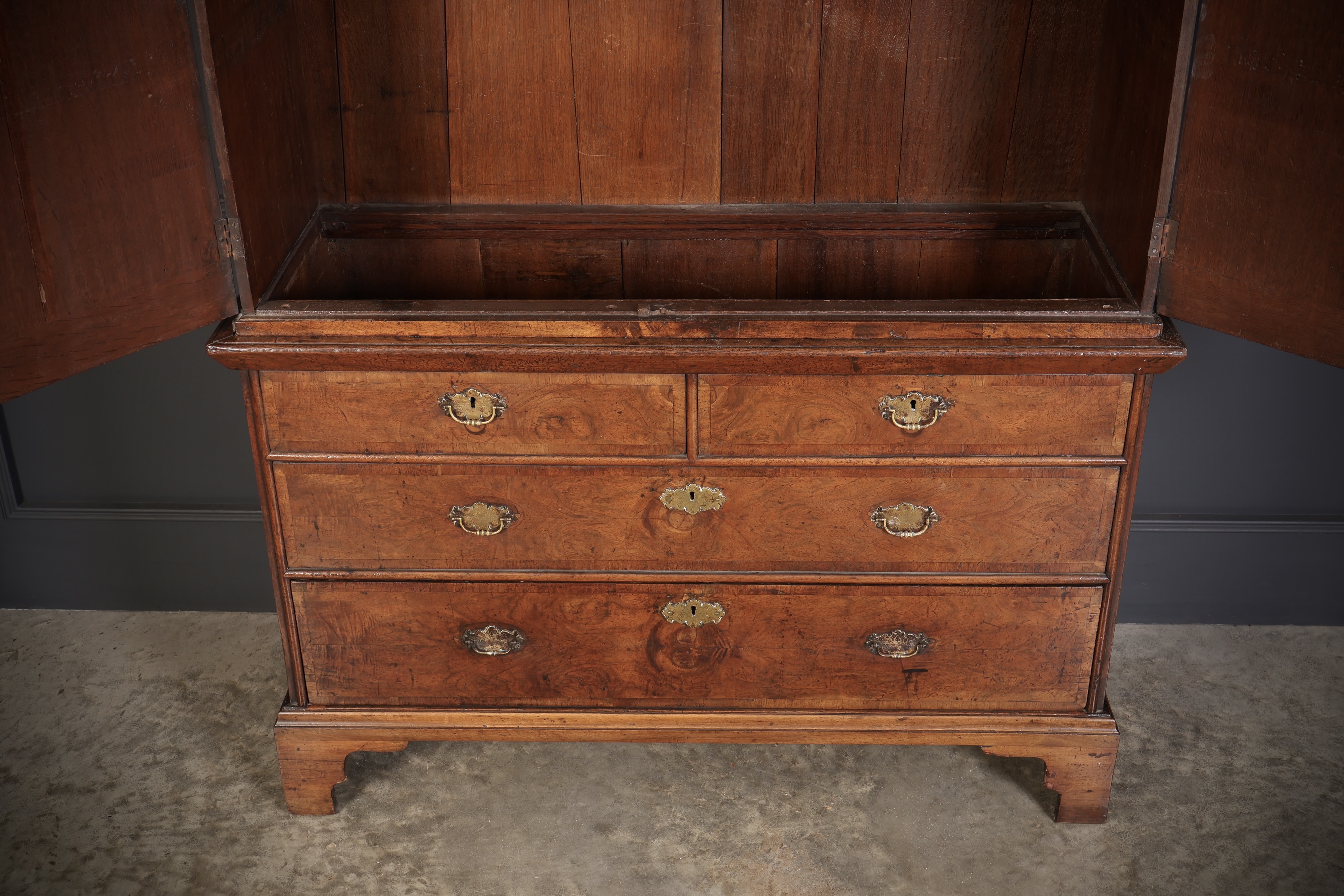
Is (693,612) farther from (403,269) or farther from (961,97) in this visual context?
(961,97)

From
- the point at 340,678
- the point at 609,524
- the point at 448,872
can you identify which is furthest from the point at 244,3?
the point at 448,872

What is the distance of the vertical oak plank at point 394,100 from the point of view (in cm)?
229

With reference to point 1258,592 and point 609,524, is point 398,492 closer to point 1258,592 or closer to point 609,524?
point 609,524

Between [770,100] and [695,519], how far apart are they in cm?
89

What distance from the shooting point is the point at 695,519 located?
6.73ft

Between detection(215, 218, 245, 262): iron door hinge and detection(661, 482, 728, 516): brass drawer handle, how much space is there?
0.80 metres

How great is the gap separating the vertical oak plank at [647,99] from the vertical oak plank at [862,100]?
0.22 m

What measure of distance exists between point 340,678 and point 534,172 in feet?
3.53

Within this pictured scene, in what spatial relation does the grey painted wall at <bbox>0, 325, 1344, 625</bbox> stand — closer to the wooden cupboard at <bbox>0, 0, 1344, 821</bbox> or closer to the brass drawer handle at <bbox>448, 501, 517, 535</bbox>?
the wooden cupboard at <bbox>0, 0, 1344, 821</bbox>

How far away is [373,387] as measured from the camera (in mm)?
1940

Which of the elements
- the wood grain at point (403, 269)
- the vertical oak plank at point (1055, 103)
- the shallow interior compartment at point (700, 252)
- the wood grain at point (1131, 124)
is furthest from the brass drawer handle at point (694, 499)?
the vertical oak plank at point (1055, 103)

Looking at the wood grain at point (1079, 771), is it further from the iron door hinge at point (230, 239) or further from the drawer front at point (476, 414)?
the iron door hinge at point (230, 239)

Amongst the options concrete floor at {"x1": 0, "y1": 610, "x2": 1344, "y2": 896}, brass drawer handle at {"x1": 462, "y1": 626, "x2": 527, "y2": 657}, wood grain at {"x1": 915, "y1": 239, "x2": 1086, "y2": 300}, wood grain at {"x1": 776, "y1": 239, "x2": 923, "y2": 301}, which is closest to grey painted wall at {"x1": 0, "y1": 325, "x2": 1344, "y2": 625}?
concrete floor at {"x1": 0, "y1": 610, "x2": 1344, "y2": 896}

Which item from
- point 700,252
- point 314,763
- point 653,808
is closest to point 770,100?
point 700,252
